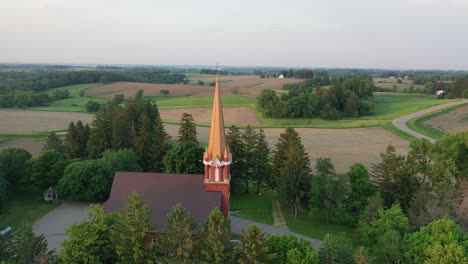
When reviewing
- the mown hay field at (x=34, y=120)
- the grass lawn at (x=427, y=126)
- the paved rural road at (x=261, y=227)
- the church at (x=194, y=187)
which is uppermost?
the church at (x=194, y=187)

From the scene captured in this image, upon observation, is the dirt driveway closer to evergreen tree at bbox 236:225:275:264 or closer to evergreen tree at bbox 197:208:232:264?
evergreen tree at bbox 197:208:232:264

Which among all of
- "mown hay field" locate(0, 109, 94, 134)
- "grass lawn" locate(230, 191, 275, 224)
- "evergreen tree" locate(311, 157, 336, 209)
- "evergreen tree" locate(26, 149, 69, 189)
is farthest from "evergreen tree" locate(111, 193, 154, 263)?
"mown hay field" locate(0, 109, 94, 134)

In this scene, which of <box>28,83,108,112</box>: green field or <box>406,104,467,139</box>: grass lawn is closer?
<box>406,104,467,139</box>: grass lawn

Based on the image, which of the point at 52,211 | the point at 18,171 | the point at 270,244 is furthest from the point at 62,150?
the point at 270,244

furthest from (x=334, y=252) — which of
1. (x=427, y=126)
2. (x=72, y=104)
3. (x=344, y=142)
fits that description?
(x=72, y=104)

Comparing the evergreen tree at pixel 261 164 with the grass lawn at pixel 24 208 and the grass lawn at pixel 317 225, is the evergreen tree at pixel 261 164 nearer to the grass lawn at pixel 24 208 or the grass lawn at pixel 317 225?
the grass lawn at pixel 317 225

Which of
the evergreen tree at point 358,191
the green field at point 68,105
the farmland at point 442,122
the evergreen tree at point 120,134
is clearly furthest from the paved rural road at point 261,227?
the green field at point 68,105

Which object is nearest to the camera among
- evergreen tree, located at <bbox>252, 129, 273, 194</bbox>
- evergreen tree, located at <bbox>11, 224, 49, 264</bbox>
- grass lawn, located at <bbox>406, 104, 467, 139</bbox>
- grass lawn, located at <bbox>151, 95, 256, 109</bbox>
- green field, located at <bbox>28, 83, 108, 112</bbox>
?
evergreen tree, located at <bbox>11, 224, 49, 264</bbox>
